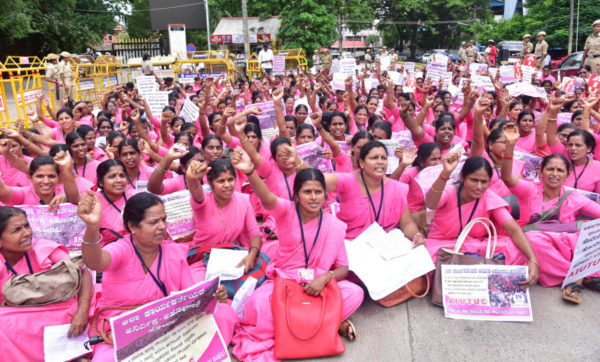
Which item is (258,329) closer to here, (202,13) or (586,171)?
(586,171)

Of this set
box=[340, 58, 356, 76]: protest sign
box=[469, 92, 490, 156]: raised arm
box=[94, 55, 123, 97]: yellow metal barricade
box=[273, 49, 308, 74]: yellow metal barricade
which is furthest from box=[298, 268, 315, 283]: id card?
box=[273, 49, 308, 74]: yellow metal barricade

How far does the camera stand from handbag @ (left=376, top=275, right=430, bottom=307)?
343 cm

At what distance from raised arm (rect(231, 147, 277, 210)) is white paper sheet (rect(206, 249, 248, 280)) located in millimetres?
576

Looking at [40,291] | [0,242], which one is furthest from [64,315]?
[0,242]

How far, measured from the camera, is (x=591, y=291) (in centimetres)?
347

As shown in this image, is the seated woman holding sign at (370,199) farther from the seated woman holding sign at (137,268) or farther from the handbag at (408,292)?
the seated woman holding sign at (137,268)

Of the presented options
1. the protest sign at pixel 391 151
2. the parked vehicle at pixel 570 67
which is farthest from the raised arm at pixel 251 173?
the parked vehicle at pixel 570 67

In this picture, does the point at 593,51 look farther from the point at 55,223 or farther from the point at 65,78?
the point at 65,78

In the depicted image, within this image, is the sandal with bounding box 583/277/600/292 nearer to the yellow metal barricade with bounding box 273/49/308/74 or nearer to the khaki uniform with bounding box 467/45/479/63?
the yellow metal barricade with bounding box 273/49/308/74

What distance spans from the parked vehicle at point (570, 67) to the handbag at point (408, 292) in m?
12.3

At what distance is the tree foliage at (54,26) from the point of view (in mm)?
20203

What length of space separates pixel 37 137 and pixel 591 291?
623 cm

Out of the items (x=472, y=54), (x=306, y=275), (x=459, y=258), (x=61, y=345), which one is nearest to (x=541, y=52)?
(x=472, y=54)

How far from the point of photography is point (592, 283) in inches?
136
